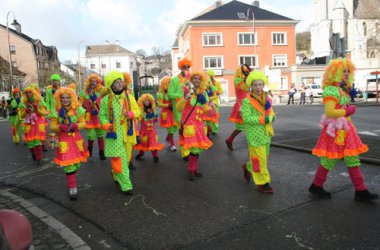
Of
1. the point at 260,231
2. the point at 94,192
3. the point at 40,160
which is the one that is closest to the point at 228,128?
the point at 40,160

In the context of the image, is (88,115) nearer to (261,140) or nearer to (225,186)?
(225,186)

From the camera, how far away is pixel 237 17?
44.7m

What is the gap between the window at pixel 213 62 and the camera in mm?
43938

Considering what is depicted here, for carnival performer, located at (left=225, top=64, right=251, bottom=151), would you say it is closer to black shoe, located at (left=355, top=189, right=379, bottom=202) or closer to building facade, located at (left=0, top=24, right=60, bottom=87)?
black shoe, located at (left=355, top=189, right=379, bottom=202)

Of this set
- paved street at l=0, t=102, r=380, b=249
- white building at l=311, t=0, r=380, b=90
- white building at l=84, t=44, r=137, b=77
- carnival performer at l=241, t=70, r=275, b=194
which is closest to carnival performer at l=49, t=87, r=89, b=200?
paved street at l=0, t=102, r=380, b=249

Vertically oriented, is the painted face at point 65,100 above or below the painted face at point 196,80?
below

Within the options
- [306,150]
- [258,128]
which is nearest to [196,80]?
[258,128]

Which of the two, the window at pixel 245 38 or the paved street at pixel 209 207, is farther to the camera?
the window at pixel 245 38

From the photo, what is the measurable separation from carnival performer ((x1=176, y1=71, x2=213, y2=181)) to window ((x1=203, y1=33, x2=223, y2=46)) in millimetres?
38742

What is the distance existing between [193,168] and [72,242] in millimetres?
2723

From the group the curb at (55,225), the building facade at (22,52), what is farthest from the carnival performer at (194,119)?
the building facade at (22,52)

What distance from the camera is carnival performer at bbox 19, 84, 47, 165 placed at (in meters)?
8.34

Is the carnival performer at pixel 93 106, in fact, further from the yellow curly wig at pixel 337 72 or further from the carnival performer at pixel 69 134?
the yellow curly wig at pixel 337 72

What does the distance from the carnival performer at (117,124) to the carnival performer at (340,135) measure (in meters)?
2.83
